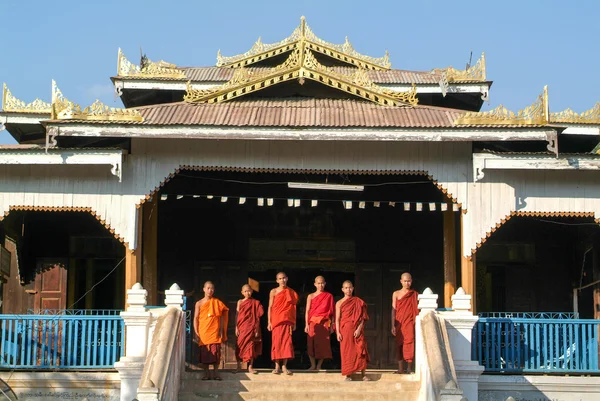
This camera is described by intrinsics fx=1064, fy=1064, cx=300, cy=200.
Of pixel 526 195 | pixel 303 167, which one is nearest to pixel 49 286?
pixel 303 167

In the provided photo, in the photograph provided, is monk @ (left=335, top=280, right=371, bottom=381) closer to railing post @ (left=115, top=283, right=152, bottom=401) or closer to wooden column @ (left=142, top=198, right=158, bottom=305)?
railing post @ (left=115, top=283, right=152, bottom=401)

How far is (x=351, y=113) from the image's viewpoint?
16469 millimetres

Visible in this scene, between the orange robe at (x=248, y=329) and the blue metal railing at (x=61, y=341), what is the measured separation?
1656 millimetres

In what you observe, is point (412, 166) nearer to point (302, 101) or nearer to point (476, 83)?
point (302, 101)

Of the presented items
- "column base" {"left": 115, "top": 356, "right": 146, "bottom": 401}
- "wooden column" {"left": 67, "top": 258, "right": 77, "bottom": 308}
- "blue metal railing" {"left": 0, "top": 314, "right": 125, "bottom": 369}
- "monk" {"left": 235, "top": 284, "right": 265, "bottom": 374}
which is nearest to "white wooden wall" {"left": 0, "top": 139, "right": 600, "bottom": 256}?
"blue metal railing" {"left": 0, "top": 314, "right": 125, "bottom": 369}

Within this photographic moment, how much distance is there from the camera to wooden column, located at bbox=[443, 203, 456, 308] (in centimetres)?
1697

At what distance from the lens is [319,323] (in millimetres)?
14938

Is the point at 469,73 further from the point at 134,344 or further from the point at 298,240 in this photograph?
the point at 134,344

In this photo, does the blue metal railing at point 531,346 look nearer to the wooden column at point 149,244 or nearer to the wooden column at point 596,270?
the wooden column at point 596,270

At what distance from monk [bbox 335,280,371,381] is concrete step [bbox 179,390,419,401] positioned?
533mm

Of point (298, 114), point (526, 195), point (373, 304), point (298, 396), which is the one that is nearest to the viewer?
point (298, 396)

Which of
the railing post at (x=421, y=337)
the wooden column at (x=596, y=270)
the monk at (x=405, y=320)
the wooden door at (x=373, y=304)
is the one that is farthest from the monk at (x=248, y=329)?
the wooden column at (x=596, y=270)

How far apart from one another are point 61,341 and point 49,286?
437 cm

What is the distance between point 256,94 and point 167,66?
4628mm
